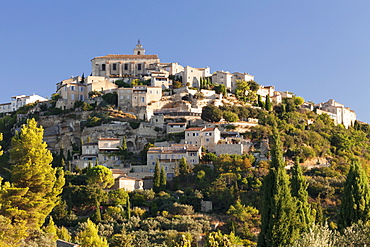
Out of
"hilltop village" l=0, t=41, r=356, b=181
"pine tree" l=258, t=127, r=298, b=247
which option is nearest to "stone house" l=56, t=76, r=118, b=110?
"hilltop village" l=0, t=41, r=356, b=181

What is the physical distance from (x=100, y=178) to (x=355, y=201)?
105 ft

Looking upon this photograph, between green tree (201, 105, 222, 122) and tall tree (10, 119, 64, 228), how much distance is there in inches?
1697

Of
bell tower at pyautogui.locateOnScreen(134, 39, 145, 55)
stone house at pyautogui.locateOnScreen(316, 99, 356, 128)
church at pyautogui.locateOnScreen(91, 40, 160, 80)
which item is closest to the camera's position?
church at pyautogui.locateOnScreen(91, 40, 160, 80)

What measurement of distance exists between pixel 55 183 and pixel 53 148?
138 ft

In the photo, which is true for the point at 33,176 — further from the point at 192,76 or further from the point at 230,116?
the point at 192,76

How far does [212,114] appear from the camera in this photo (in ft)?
246

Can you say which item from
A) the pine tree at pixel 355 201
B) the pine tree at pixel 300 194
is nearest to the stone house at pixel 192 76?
the pine tree at pixel 300 194

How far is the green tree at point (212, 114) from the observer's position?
75.1m

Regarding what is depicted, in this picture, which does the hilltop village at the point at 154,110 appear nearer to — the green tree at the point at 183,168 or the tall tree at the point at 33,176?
the green tree at the point at 183,168

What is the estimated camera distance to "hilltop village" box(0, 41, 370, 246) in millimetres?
50469

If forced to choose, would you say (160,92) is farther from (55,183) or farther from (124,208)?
(55,183)

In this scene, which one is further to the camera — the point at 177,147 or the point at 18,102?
the point at 18,102

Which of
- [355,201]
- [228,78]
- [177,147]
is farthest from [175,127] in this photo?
[355,201]

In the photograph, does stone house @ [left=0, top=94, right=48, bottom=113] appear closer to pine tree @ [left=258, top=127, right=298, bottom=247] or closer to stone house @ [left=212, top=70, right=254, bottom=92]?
stone house @ [left=212, top=70, right=254, bottom=92]
